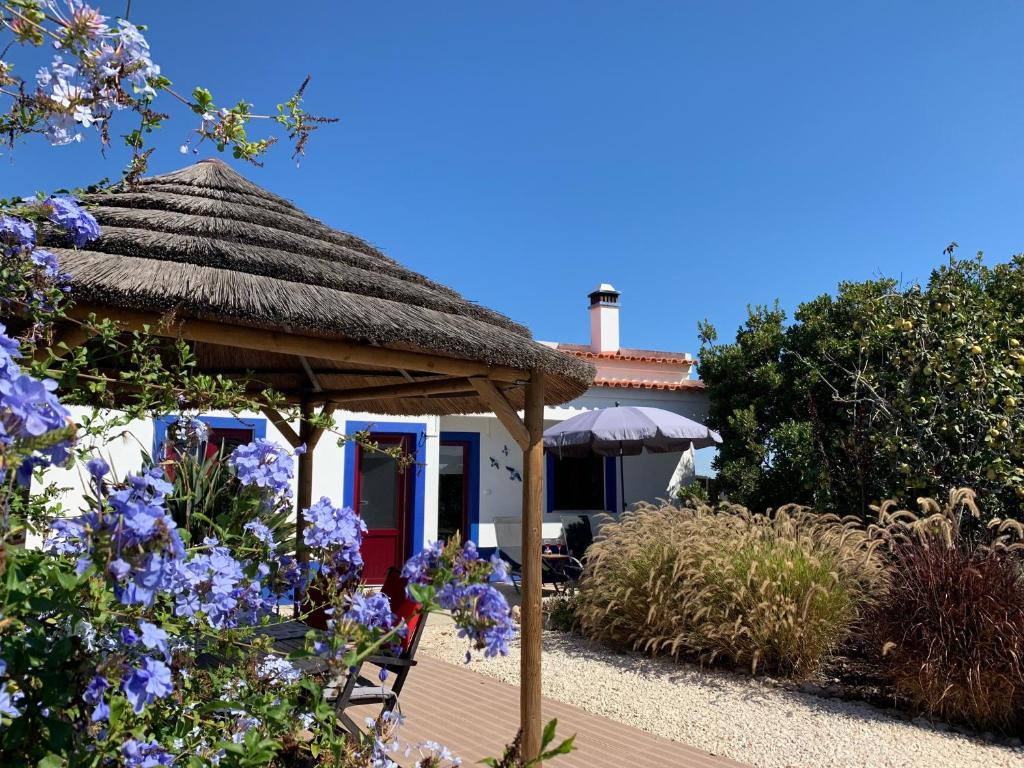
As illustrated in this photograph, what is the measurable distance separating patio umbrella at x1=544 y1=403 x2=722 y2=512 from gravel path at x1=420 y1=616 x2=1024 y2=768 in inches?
147

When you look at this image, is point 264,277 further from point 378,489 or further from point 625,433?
point 378,489

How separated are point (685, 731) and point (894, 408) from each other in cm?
571

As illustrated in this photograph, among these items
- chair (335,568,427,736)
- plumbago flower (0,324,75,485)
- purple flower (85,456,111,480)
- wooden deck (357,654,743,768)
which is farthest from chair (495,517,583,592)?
plumbago flower (0,324,75,485)

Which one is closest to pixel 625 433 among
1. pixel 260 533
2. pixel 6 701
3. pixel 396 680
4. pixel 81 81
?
pixel 396 680

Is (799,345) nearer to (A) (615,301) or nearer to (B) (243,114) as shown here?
(A) (615,301)

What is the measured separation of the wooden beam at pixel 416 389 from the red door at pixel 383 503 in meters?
5.04

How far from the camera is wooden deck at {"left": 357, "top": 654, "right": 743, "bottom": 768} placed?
4.20m

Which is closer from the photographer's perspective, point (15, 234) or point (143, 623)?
point (143, 623)

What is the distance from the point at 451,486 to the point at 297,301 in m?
8.99

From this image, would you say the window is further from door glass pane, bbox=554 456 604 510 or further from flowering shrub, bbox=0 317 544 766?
flowering shrub, bbox=0 317 544 766

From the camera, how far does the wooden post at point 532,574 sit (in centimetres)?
392

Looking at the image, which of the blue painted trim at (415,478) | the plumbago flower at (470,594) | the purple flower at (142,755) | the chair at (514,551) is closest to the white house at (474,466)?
the blue painted trim at (415,478)

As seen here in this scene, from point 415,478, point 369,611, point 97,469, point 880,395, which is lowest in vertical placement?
point 369,611

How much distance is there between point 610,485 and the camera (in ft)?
43.4
